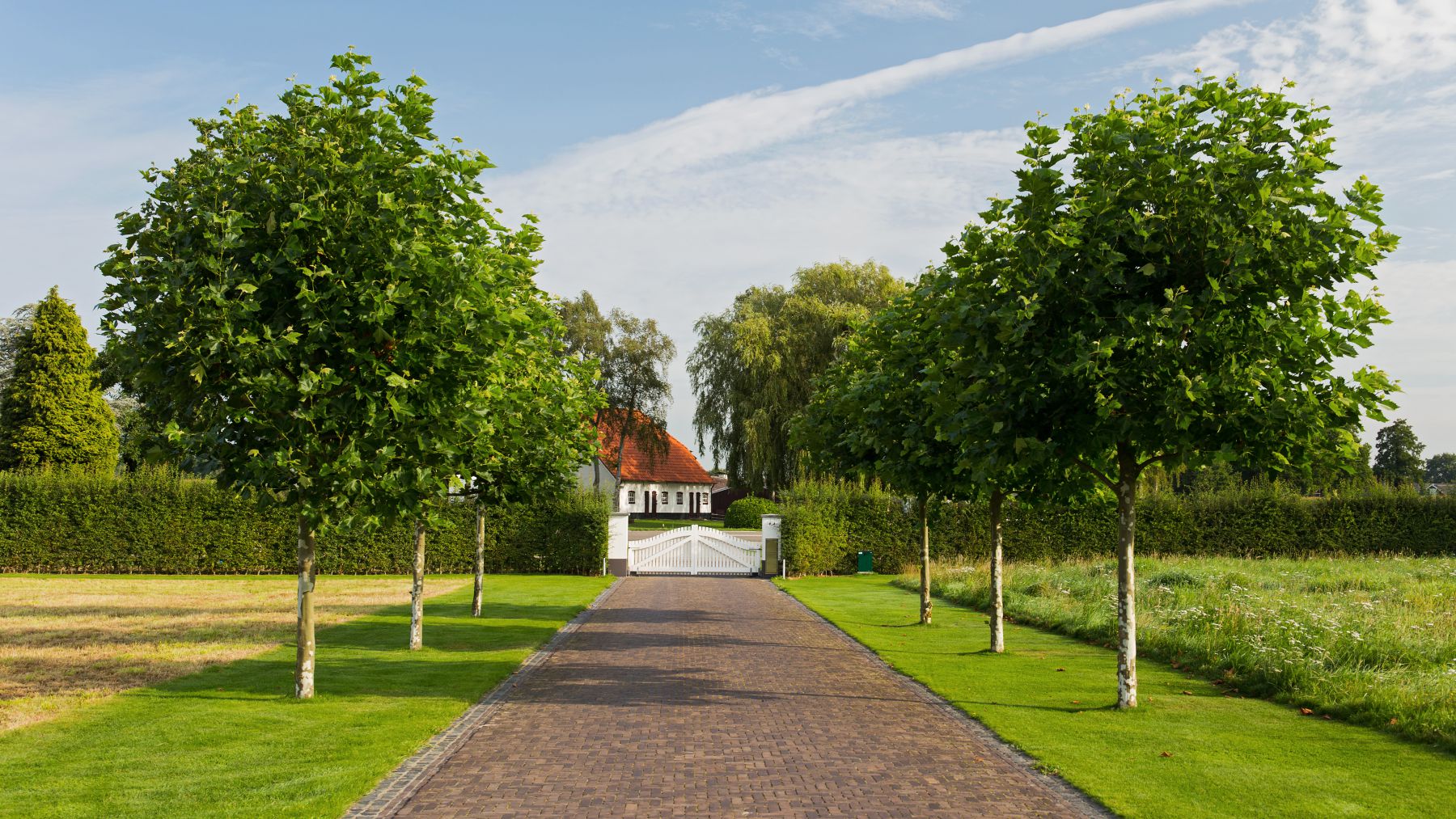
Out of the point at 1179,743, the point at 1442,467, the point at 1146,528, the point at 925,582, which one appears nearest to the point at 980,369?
the point at 1179,743

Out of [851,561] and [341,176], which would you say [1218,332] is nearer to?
[341,176]

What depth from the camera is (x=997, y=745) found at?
9.16 m

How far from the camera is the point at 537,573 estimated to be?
31.8m

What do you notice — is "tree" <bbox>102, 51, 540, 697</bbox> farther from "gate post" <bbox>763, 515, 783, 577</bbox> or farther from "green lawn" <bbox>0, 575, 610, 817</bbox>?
"gate post" <bbox>763, 515, 783, 577</bbox>

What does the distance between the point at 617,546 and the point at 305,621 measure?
20940 millimetres

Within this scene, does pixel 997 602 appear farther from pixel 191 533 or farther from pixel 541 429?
pixel 191 533

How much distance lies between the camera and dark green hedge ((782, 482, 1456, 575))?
31969 mm

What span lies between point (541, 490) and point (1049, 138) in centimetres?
1043

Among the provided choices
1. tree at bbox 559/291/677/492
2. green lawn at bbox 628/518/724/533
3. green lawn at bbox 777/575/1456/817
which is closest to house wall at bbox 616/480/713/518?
green lawn at bbox 628/518/724/533

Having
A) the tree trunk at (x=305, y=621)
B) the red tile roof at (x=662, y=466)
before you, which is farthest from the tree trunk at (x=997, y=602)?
the red tile roof at (x=662, y=466)

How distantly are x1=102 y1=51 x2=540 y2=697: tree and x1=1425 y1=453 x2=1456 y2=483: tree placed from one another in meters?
143

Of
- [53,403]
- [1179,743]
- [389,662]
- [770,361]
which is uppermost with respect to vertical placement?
[770,361]

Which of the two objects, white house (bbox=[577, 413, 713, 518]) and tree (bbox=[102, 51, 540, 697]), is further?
white house (bbox=[577, 413, 713, 518])

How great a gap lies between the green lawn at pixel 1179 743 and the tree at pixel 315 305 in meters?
6.42
